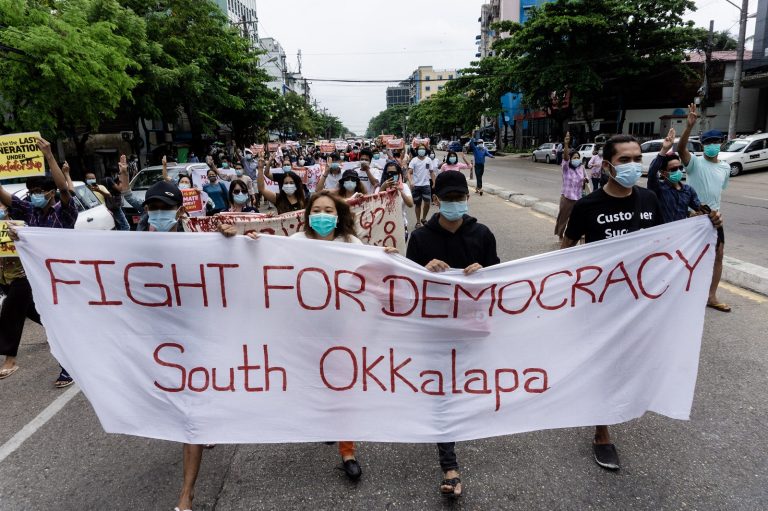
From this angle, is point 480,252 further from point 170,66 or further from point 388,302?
point 170,66

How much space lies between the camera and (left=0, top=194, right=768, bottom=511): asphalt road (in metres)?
2.72

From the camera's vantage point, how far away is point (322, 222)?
311 centimetres

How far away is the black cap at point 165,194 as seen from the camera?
329 cm

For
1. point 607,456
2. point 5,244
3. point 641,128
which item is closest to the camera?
point 607,456

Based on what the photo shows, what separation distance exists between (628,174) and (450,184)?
1141 mm

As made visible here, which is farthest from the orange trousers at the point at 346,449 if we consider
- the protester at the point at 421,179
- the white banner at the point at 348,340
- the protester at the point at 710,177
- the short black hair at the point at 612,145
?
the protester at the point at 421,179

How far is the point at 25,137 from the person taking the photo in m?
4.52

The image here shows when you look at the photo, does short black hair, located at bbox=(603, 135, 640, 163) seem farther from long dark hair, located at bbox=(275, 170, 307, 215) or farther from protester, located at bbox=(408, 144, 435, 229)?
protester, located at bbox=(408, 144, 435, 229)

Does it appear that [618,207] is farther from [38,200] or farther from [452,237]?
[38,200]

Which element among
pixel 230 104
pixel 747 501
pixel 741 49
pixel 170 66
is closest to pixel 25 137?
pixel 747 501

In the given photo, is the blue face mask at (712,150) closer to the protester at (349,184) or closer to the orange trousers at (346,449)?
the protester at (349,184)

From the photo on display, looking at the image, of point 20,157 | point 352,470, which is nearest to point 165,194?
point 352,470

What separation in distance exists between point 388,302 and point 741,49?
2841 centimetres

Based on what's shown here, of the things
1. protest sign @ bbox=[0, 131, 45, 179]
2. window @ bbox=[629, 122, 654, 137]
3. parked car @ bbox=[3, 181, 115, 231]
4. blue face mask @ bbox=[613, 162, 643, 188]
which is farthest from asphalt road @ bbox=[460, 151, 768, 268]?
window @ bbox=[629, 122, 654, 137]
